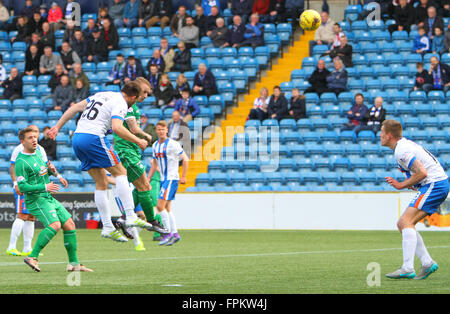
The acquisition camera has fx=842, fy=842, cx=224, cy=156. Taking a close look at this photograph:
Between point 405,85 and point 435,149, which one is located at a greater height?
point 405,85

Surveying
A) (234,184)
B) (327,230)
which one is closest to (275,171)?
(234,184)

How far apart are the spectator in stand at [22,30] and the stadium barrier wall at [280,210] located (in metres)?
8.48

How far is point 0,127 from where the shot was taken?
25.5m

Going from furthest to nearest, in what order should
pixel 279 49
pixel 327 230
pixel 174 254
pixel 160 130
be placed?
1. pixel 279 49
2. pixel 327 230
3. pixel 160 130
4. pixel 174 254

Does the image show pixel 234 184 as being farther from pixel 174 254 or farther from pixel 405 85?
pixel 174 254

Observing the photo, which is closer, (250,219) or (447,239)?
(447,239)

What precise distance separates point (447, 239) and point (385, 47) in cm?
886

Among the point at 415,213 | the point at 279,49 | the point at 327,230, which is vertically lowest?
the point at 327,230

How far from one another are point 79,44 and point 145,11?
97.1 inches

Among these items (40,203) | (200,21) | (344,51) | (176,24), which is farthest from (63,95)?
(40,203)

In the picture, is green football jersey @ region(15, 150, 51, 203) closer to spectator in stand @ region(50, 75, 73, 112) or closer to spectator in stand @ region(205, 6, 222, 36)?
spectator in stand @ region(50, 75, 73, 112)

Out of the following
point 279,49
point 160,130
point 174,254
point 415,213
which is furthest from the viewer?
point 279,49

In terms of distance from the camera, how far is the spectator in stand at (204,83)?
24.2m

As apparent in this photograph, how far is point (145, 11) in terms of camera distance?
90.9 feet
